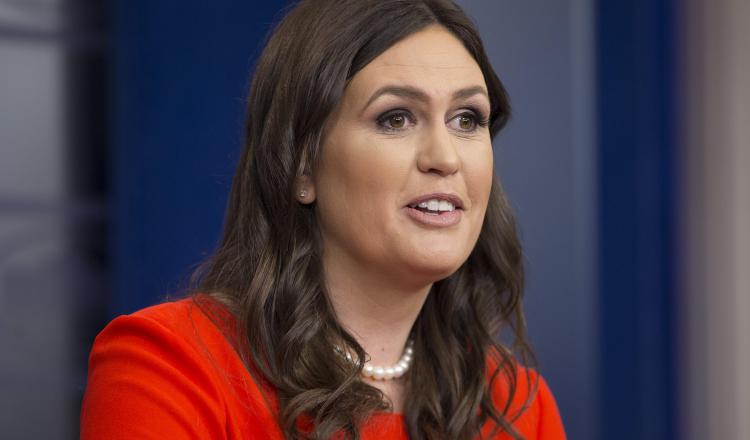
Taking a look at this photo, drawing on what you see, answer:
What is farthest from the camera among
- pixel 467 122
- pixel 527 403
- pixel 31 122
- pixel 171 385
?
pixel 31 122

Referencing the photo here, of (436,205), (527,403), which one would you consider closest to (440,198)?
(436,205)

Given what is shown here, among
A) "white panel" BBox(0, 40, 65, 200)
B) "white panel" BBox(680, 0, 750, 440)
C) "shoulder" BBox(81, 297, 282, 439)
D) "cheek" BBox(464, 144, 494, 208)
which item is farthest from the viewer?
"white panel" BBox(680, 0, 750, 440)

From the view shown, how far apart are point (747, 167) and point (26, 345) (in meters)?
1.97

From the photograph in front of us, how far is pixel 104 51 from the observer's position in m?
2.92

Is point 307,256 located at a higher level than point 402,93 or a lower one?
lower

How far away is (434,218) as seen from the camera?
Answer: 70.5 inches

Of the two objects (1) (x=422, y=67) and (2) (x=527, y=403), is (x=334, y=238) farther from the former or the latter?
(2) (x=527, y=403)

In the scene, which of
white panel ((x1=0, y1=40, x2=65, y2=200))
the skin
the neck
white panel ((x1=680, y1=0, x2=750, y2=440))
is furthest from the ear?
white panel ((x1=680, y1=0, x2=750, y2=440))

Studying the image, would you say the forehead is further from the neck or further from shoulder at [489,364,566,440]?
shoulder at [489,364,566,440]

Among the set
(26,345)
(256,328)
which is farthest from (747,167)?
(26,345)

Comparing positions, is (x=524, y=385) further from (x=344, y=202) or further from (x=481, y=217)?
(x=344, y=202)

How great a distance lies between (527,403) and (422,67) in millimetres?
675

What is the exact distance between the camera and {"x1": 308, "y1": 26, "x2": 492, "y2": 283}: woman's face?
177 centimetres

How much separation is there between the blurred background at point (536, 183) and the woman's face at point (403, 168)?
3.46 feet
